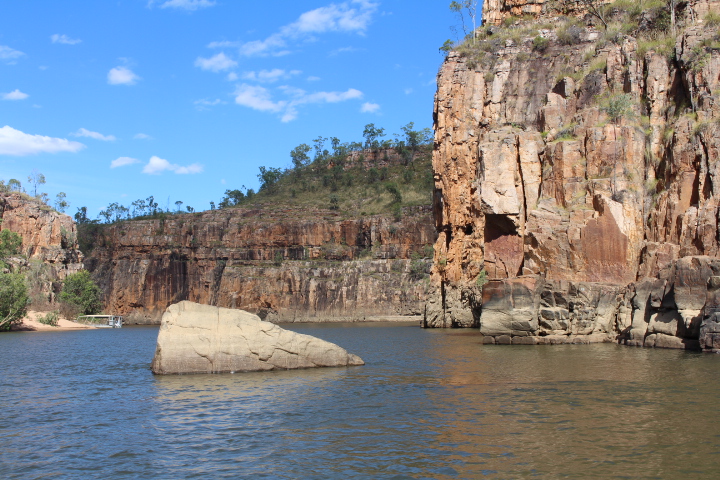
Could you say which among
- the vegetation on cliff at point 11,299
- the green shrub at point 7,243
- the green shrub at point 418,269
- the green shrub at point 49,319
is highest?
the green shrub at point 7,243

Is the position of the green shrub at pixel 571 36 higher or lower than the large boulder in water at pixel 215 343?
higher

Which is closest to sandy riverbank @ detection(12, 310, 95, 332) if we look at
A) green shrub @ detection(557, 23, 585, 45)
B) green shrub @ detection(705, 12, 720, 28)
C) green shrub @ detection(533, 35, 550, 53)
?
green shrub @ detection(533, 35, 550, 53)

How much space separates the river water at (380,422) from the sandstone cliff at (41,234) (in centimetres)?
7644

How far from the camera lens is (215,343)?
1009 inches

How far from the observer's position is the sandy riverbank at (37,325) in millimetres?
69981

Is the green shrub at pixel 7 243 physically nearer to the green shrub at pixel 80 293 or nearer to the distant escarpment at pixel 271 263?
the green shrub at pixel 80 293

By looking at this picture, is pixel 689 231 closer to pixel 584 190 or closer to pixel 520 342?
pixel 584 190

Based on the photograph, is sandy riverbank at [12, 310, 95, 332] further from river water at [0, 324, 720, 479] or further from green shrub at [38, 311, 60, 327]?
river water at [0, 324, 720, 479]

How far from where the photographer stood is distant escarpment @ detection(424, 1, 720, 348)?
34.7 m

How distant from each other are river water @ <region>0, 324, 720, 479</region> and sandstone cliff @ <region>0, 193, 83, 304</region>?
251ft

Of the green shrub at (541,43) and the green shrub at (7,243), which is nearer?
the green shrub at (541,43)

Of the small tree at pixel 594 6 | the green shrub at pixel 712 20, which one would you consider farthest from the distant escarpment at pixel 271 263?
the green shrub at pixel 712 20

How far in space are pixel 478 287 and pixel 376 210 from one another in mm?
68367

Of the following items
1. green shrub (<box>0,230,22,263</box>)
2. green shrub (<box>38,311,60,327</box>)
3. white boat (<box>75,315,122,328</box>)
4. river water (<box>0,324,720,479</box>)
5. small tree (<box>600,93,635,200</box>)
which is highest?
small tree (<box>600,93,635,200</box>)
